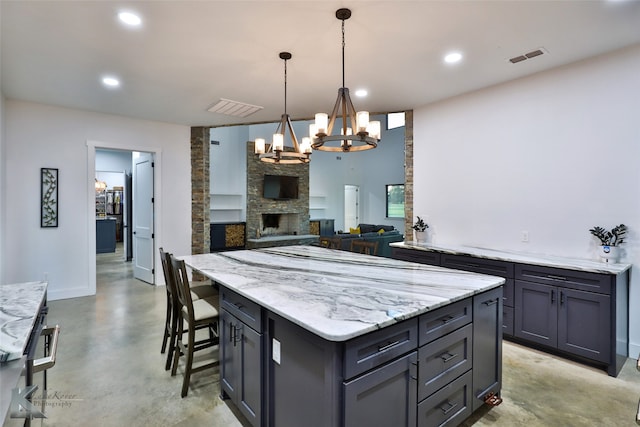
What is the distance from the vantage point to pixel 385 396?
146cm

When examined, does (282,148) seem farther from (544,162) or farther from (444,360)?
(544,162)

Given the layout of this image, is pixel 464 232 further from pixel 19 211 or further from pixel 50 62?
pixel 19 211

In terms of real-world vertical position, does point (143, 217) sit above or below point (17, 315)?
above

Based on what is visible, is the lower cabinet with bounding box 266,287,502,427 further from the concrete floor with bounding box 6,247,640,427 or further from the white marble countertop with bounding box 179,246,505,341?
the concrete floor with bounding box 6,247,640,427

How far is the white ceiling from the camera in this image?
2.31m

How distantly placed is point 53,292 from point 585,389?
20.3 ft

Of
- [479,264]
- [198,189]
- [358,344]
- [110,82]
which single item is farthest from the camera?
[198,189]

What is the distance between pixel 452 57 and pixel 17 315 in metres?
3.62

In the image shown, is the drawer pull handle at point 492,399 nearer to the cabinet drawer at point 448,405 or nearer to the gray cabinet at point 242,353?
the cabinet drawer at point 448,405

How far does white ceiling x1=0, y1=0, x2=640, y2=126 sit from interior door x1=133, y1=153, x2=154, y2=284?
1.68 m

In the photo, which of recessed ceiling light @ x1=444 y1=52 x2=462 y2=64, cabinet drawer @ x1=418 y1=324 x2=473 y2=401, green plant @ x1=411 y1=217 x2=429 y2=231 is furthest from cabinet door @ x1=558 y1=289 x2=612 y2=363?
recessed ceiling light @ x1=444 y1=52 x2=462 y2=64

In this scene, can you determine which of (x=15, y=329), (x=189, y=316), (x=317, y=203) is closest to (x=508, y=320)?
(x=189, y=316)

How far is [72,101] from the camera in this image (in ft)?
14.1

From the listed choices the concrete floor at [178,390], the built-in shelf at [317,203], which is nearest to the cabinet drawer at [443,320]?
the concrete floor at [178,390]
